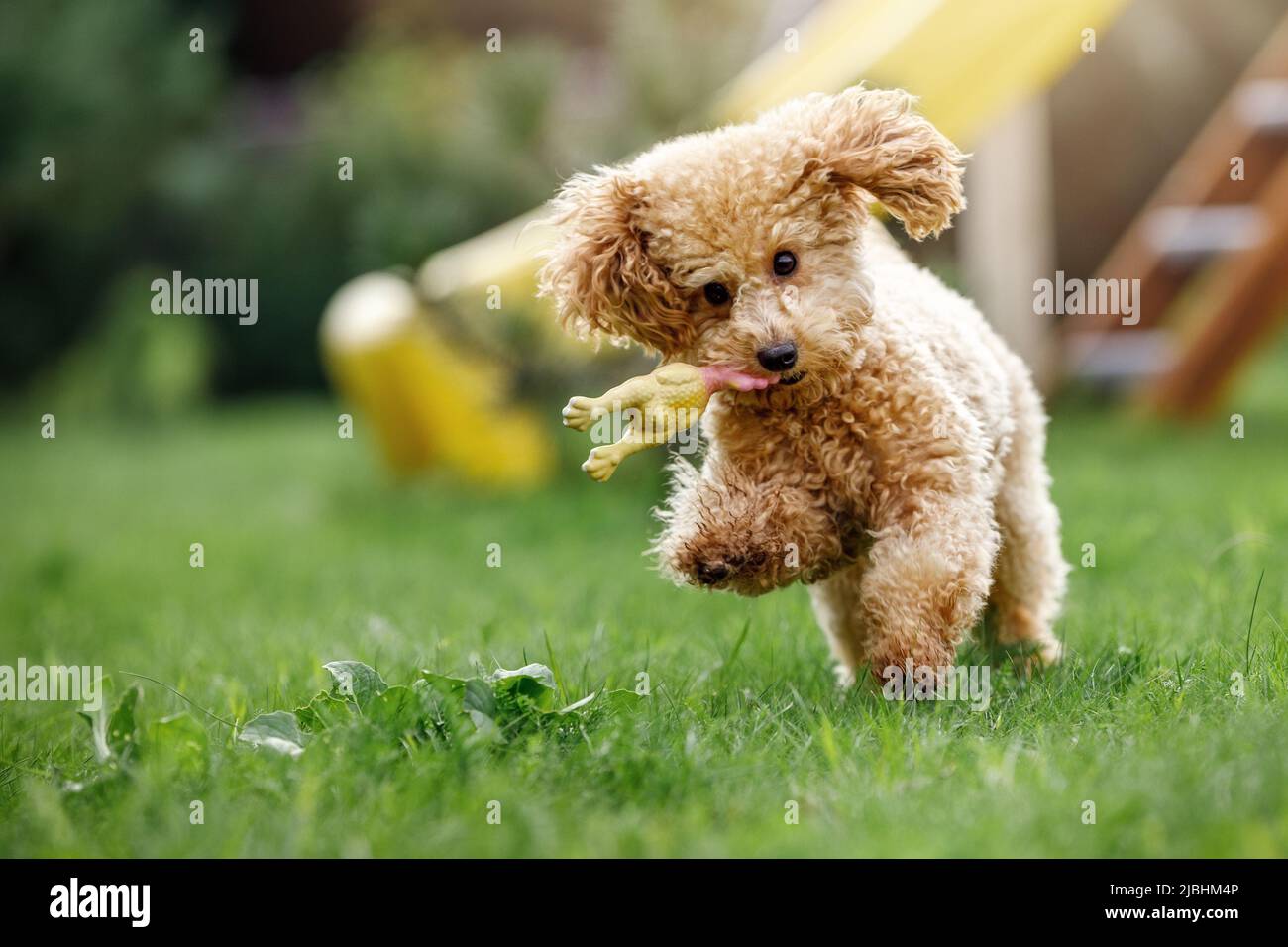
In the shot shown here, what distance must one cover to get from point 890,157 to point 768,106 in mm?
3481

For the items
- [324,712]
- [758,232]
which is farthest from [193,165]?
[758,232]

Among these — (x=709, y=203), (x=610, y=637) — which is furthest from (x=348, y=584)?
(x=709, y=203)

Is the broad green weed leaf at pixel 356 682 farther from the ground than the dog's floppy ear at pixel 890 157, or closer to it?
closer to it

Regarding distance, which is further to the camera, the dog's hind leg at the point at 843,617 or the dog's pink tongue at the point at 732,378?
the dog's hind leg at the point at 843,617

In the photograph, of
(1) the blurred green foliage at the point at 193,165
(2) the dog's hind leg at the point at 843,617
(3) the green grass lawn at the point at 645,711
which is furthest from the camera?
(1) the blurred green foliage at the point at 193,165

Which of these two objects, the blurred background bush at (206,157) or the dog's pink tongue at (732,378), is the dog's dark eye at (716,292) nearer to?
the dog's pink tongue at (732,378)

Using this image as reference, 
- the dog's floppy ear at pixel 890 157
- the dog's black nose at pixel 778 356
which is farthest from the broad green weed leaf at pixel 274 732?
the dog's floppy ear at pixel 890 157

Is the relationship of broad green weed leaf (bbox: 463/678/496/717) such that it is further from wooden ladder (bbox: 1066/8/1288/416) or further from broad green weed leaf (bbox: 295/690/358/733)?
wooden ladder (bbox: 1066/8/1288/416)

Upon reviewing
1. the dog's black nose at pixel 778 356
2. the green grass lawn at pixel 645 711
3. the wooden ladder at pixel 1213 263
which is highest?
→ the wooden ladder at pixel 1213 263

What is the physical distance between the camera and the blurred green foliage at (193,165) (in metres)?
12.0

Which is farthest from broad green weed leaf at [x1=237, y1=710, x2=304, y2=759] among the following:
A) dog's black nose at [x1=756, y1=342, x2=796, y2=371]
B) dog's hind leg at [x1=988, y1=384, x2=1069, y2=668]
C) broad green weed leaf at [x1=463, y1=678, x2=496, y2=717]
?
dog's hind leg at [x1=988, y1=384, x2=1069, y2=668]

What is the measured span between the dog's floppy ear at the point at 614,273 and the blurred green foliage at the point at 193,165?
8.35m

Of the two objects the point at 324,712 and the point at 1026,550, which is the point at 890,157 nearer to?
the point at 1026,550

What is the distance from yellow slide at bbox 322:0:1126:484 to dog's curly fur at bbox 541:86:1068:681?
9.23 ft
